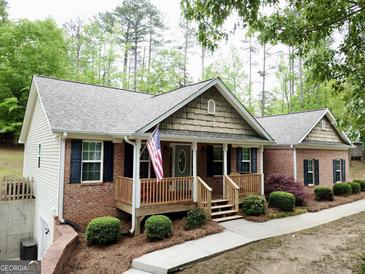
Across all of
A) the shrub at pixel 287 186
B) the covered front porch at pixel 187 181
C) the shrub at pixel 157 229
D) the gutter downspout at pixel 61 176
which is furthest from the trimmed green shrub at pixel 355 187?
the gutter downspout at pixel 61 176

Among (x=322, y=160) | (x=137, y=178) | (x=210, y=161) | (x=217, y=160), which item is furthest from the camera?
(x=322, y=160)

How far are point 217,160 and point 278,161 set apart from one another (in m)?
4.82

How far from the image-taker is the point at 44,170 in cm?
1126

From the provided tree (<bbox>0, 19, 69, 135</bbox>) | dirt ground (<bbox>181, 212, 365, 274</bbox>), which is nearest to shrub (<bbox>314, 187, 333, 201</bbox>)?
dirt ground (<bbox>181, 212, 365, 274</bbox>)

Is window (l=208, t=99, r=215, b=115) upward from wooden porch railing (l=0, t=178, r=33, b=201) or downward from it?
upward

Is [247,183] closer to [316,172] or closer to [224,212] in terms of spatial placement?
[224,212]

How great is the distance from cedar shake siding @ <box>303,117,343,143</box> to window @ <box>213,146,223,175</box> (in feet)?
18.9

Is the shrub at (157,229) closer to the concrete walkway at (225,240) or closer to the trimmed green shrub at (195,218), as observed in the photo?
the concrete walkway at (225,240)

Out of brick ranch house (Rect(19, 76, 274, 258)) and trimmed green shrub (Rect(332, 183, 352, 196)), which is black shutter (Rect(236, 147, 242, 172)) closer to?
brick ranch house (Rect(19, 76, 274, 258))

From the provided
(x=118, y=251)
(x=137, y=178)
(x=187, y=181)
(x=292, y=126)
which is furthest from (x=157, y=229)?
(x=292, y=126)

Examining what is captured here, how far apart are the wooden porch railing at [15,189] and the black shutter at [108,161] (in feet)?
16.8

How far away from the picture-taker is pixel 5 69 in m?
Result: 21.4

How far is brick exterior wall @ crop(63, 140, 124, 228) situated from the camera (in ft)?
30.8

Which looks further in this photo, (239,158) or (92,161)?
(239,158)
